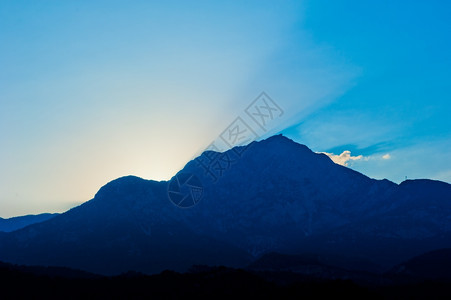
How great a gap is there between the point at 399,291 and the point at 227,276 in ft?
253

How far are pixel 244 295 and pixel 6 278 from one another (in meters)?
86.1

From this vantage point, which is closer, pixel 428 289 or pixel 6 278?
pixel 6 278

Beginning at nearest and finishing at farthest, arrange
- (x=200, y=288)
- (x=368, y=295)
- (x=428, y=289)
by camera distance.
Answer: (x=368, y=295), (x=200, y=288), (x=428, y=289)

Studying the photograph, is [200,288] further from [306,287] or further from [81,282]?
[81,282]

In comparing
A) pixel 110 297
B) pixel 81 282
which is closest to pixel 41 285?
pixel 81 282

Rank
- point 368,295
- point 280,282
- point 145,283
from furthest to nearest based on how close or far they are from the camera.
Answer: point 280,282
point 145,283
point 368,295

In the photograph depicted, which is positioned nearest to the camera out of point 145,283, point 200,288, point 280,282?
point 200,288

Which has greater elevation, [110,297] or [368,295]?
[110,297]

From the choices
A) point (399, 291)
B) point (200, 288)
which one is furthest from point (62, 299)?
point (399, 291)

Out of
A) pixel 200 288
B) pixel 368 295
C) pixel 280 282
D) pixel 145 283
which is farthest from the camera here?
pixel 280 282

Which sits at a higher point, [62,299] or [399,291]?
[62,299]

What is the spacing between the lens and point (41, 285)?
5600 inches

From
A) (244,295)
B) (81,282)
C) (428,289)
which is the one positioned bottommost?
Answer: (428,289)

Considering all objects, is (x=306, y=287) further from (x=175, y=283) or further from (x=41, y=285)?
(x=41, y=285)
